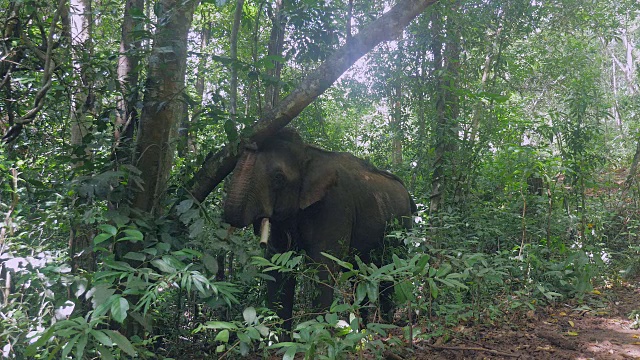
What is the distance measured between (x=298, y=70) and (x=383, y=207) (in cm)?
469

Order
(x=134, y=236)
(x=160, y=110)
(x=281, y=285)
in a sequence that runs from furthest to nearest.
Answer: (x=281, y=285) < (x=160, y=110) < (x=134, y=236)

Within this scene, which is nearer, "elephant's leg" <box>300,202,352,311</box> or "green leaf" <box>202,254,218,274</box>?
"green leaf" <box>202,254,218,274</box>

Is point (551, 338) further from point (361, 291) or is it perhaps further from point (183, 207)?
point (183, 207)

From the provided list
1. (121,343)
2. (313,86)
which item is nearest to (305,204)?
(313,86)

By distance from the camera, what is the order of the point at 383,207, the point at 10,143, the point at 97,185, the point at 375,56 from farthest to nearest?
the point at 375,56 < the point at 383,207 < the point at 10,143 < the point at 97,185

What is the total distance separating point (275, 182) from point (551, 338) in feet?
9.61

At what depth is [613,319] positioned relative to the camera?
219 inches

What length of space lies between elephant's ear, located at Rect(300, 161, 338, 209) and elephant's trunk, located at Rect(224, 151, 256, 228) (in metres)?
0.71

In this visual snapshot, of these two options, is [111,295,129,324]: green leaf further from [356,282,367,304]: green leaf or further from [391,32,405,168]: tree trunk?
[391,32,405,168]: tree trunk

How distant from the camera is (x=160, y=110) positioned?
14.7ft

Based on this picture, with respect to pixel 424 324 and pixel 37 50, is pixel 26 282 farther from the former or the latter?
pixel 424 324

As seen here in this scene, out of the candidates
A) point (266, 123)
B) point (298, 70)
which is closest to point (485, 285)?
point (266, 123)

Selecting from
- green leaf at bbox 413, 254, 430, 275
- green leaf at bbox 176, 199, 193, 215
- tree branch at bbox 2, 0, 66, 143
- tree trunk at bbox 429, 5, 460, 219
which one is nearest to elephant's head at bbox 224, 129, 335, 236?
green leaf at bbox 176, 199, 193, 215

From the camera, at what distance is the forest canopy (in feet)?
11.2
